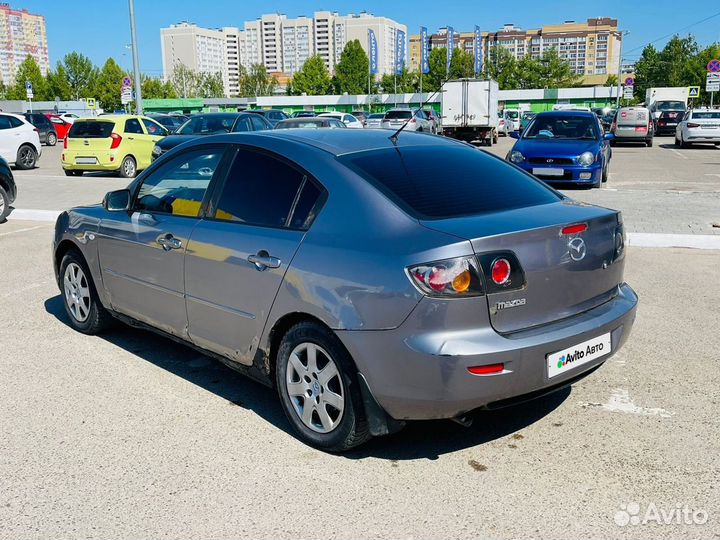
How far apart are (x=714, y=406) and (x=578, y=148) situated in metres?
10.7

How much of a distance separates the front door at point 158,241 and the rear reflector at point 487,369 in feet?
6.55

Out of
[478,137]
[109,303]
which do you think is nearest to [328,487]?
[109,303]

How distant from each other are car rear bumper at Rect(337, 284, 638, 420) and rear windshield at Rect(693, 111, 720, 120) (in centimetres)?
3066

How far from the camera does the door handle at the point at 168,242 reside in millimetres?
4305

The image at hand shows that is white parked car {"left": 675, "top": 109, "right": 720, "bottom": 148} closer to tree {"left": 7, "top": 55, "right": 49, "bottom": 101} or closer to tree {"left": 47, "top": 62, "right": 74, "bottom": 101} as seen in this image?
tree {"left": 47, "top": 62, "right": 74, "bottom": 101}

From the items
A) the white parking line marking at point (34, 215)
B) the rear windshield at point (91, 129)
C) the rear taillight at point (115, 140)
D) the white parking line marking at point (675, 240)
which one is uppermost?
the rear windshield at point (91, 129)

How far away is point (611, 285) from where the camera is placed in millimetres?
3764

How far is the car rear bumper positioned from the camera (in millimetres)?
3074

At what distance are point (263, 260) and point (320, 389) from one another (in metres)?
0.74

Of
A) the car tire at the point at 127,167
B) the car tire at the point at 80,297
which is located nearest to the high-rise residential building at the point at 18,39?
the car tire at the point at 127,167

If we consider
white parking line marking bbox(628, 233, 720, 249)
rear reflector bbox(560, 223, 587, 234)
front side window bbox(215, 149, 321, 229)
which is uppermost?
front side window bbox(215, 149, 321, 229)

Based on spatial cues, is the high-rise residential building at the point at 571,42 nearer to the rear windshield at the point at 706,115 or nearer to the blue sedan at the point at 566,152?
the rear windshield at the point at 706,115

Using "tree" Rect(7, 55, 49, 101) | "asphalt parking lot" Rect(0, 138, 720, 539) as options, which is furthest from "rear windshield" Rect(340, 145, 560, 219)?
"tree" Rect(7, 55, 49, 101)

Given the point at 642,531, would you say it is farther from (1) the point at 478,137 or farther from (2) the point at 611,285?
(1) the point at 478,137
